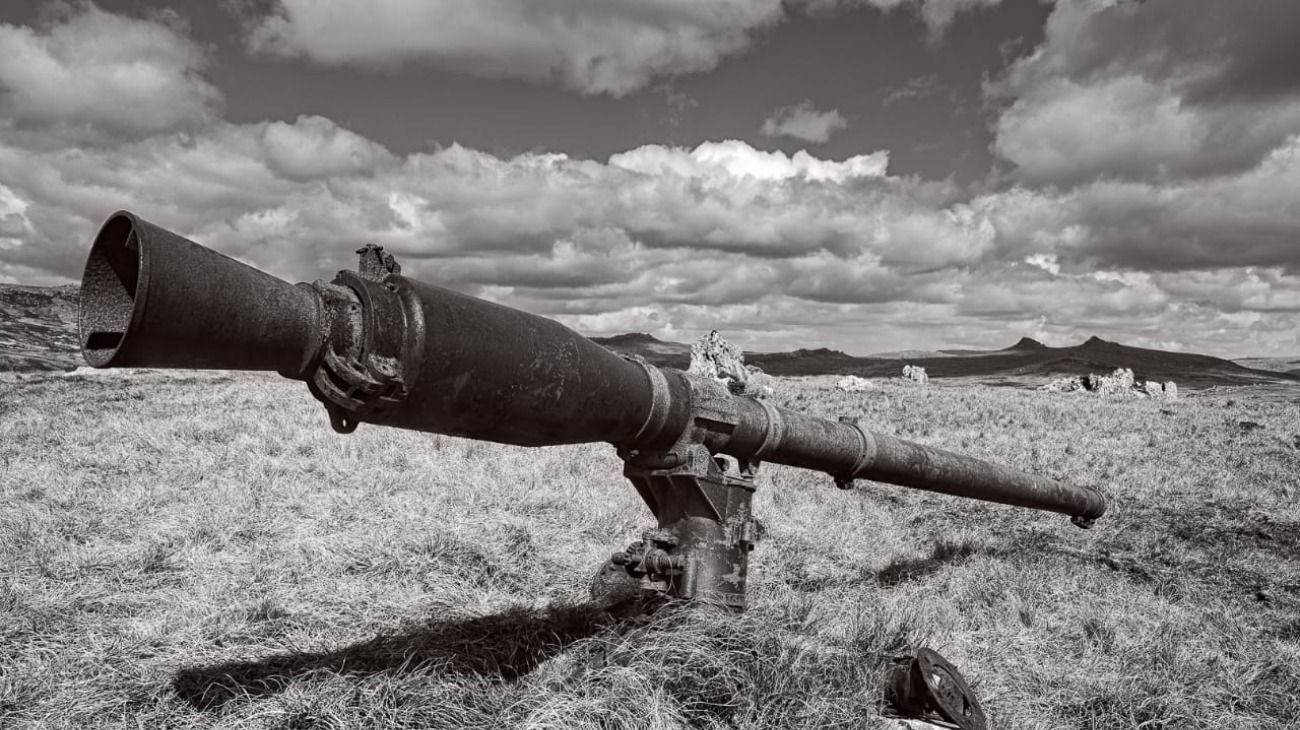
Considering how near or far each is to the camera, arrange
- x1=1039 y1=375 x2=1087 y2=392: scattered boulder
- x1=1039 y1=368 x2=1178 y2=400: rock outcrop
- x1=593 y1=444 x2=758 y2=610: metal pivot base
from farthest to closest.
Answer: x1=1039 y1=375 x2=1087 y2=392: scattered boulder < x1=1039 y1=368 x2=1178 y2=400: rock outcrop < x1=593 y1=444 x2=758 y2=610: metal pivot base

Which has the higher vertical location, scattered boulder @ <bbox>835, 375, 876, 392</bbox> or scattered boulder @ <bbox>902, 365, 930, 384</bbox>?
scattered boulder @ <bbox>902, 365, 930, 384</bbox>

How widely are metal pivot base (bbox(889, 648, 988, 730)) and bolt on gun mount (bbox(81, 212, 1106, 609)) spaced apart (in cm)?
96

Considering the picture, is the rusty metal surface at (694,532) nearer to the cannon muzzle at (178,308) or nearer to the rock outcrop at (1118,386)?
the cannon muzzle at (178,308)

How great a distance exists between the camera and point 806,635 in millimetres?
4852

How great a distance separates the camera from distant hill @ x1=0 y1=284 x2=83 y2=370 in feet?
89.0

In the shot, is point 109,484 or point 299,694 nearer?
point 299,694

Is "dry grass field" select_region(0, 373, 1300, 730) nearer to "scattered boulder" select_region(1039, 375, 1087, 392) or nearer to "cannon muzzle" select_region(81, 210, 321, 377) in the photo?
"cannon muzzle" select_region(81, 210, 321, 377)

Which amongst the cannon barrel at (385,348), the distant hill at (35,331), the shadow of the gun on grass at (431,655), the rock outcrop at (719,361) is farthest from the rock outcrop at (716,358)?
the cannon barrel at (385,348)

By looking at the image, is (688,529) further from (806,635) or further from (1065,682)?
(1065,682)

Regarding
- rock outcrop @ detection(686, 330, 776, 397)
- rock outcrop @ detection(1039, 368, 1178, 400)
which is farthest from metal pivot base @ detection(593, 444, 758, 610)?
rock outcrop @ detection(1039, 368, 1178, 400)

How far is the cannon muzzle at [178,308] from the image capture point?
7.22 feet

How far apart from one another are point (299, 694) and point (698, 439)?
97.9 inches

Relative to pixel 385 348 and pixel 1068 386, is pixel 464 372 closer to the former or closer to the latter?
pixel 385 348

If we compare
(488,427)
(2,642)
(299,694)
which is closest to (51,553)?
(2,642)
